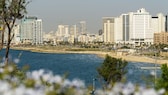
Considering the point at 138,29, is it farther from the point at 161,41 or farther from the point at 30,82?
the point at 30,82

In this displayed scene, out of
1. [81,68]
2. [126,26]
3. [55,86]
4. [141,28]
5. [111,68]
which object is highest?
[126,26]

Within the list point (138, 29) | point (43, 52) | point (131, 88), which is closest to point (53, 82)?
point (131, 88)

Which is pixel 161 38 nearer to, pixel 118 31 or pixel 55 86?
pixel 118 31

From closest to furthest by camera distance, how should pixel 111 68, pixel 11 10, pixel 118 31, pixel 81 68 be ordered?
pixel 11 10 < pixel 111 68 < pixel 81 68 < pixel 118 31

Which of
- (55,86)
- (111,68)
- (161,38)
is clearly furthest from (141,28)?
(55,86)

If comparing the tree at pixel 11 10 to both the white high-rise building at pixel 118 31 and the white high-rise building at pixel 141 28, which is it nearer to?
the white high-rise building at pixel 141 28

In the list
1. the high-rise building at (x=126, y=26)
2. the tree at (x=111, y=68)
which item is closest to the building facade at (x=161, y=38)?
the high-rise building at (x=126, y=26)

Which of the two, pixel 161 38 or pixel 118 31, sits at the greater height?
pixel 118 31

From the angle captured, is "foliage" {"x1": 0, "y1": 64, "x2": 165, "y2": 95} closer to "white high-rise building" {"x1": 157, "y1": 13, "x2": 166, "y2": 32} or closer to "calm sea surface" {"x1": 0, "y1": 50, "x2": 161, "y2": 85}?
"calm sea surface" {"x1": 0, "y1": 50, "x2": 161, "y2": 85}

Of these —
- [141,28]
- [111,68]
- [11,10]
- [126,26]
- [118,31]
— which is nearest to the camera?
[11,10]

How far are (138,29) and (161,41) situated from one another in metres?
21.9

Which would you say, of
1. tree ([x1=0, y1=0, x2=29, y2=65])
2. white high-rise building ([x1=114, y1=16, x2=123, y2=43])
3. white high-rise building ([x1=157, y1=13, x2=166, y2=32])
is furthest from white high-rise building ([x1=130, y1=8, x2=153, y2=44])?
tree ([x1=0, y1=0, x2=29, y2=65])

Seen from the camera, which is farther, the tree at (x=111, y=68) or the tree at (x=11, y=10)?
the tree at (x=111, y=68)

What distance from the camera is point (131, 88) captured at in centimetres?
278
